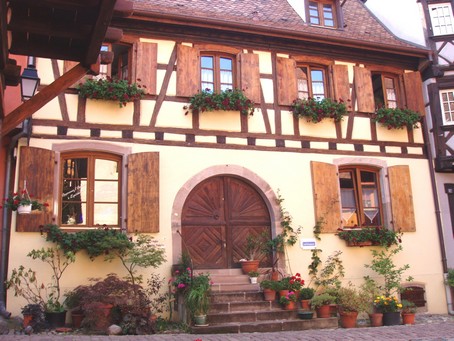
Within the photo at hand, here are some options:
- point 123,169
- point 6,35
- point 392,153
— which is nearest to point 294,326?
point 123,169

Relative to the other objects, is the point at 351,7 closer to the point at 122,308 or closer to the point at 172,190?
the point at 172,190

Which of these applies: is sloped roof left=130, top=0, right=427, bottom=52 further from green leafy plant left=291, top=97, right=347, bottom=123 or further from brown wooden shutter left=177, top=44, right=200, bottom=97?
green leafy plant left=291, top=97, right=347, bottom=123

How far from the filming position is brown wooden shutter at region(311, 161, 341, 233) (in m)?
10.5

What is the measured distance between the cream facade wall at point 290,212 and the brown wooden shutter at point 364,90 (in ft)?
4.05

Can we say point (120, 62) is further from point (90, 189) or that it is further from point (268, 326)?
point (268, 326)

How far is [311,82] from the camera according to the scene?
1145cm

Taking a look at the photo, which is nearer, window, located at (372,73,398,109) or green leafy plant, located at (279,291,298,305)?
green leafy plant, located at (279,291,298,305)

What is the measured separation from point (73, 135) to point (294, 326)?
5.07 metres

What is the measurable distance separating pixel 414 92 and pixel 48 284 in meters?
8.88

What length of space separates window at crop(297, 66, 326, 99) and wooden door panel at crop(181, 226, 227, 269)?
362 cm

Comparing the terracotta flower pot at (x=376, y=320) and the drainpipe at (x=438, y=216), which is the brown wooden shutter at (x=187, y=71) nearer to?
the terracotta flower pot at (x=376, y=320)

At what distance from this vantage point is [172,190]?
9641 mm

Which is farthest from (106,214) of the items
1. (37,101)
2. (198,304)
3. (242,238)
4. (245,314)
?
(37,101)

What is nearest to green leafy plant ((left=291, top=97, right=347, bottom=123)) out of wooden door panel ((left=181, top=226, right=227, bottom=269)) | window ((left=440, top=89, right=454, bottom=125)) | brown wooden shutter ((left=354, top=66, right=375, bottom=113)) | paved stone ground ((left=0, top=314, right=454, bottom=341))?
brown wooden shutter ((left=354, top=66, right=375, bottom=113))
